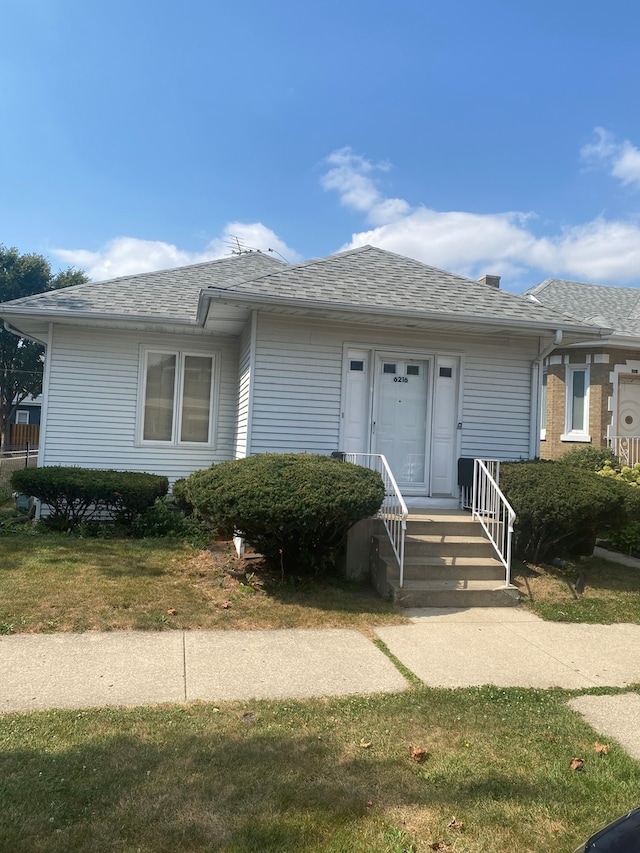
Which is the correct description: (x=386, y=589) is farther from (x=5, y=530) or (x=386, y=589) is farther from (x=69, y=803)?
(x=5, y=530)

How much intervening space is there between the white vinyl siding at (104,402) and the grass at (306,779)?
7084 mm

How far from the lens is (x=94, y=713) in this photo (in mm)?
3783

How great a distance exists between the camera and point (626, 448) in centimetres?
1401

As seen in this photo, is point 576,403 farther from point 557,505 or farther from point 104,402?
point 104,402

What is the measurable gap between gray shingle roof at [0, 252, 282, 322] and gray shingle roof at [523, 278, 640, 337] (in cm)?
810

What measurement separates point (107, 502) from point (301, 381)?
3.38m

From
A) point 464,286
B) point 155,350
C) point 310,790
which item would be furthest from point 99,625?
point 464,286

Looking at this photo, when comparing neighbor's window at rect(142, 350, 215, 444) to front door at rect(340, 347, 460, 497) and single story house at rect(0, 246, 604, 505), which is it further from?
front door at rect(340, 347, 460, 497)

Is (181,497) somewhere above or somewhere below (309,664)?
above

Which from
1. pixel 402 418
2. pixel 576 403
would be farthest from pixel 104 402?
pixel 576 403

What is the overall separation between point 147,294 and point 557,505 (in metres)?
7.70

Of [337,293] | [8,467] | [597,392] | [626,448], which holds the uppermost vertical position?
[337,293]

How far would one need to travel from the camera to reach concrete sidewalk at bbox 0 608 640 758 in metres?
4.14

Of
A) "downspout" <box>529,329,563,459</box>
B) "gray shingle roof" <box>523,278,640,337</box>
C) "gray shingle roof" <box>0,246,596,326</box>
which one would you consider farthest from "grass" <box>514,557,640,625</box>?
"gray shingle roof" <box>523,278,640,337</box>
